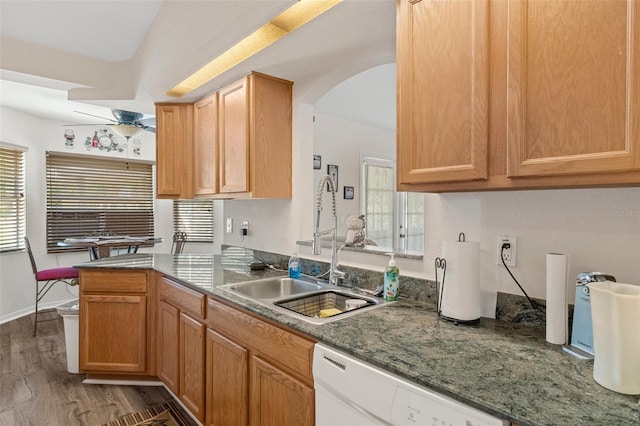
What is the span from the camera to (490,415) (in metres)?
0.85

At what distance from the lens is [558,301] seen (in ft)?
3.88

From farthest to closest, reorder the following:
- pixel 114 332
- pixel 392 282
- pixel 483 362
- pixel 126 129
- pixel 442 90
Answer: pixel 126 129
pixel 114 332
pixel 392 282
pixel 442 90
pixel 483 362

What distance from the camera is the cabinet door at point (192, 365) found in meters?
2.03

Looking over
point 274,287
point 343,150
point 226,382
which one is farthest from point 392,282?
point 343,150

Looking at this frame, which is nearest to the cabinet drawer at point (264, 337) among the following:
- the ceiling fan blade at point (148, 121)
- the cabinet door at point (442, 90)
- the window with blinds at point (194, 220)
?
the cabinet door at point (442, 90)

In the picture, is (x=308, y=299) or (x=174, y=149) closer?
(x=308, y=299)

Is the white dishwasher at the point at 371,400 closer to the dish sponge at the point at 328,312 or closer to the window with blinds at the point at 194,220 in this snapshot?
the dish sponge at the point at 328,312

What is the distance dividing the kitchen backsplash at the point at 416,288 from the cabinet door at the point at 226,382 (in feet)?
2.21

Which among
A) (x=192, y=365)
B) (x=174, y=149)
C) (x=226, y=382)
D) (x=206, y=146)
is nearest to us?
(x=226, y=382)

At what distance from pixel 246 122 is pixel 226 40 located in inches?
19.8

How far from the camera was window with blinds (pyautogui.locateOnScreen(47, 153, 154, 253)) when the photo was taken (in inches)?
186

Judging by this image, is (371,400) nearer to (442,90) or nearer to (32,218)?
(442,90)

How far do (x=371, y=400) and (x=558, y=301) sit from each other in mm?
685

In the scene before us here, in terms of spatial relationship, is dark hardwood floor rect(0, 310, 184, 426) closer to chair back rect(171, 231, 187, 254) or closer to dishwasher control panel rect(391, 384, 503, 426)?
chair back rect(171, 231, 187, 254)
